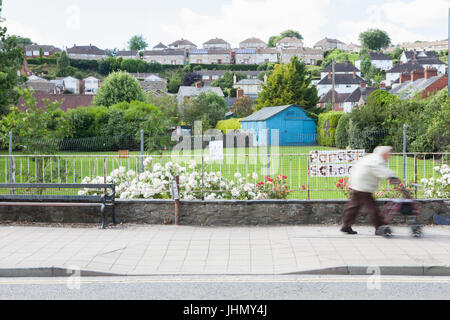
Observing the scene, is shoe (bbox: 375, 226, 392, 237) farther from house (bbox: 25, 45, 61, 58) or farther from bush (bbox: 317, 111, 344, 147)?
house (bbox: 25, 45, 61, 58)

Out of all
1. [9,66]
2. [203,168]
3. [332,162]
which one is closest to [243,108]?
[9,66]

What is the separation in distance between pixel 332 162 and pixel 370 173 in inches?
115

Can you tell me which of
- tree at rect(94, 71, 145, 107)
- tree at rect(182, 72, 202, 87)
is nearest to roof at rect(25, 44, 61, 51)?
tree at rect(182, 72, 202, 87)

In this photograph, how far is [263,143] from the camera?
4547 cm

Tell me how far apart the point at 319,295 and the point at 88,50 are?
669 feet

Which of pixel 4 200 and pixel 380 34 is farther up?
pixel 380 34

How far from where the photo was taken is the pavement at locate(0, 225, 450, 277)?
283 inches

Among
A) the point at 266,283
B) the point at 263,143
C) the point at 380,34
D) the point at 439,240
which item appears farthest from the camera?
the point at 380,34

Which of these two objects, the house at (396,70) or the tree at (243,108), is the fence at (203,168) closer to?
the tree at (243,108)

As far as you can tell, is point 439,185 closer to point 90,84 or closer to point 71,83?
point 71,83

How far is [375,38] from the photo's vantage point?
190875mm

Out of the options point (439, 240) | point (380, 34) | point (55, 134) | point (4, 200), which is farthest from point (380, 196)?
point (380, 34)

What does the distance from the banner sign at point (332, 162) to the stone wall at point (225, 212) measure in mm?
1202
